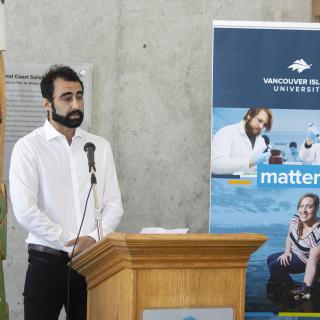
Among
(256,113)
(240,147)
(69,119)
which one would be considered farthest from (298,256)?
(69,119)

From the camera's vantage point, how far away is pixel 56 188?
3.91 meters

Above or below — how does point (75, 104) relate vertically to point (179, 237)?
above

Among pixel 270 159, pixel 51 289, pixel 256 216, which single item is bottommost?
pixel 51 289

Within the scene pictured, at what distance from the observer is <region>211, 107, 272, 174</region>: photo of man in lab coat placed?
4.47 metres

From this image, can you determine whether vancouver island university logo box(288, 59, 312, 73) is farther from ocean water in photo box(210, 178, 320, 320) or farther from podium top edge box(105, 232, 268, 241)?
podium top edge box(105, 232, 268, 241)

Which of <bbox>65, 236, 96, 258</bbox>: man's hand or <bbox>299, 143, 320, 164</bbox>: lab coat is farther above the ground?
<bbox>299, 143, 320, 164</bbox>: lab coat

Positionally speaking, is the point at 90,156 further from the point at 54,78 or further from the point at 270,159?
the point at 270,159

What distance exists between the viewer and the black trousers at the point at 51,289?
3781 mm

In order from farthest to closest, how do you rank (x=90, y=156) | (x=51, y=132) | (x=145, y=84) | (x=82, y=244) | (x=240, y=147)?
(x=145, y=84) → (x=240, y=147) → (x=51, y=132) → (x=82, y=244) → (x=90, y=156)

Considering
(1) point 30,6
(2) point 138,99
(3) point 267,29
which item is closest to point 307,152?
(3) point 267,29

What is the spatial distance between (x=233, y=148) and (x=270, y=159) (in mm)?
218

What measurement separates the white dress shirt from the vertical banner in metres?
0.75

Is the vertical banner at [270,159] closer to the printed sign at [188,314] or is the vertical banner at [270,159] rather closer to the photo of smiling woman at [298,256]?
the photo of smiling woman at [298,256]

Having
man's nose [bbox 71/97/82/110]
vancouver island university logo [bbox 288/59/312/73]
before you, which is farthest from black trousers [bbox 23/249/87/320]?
vancouver island university logo [bbox 288/59/312/73]
